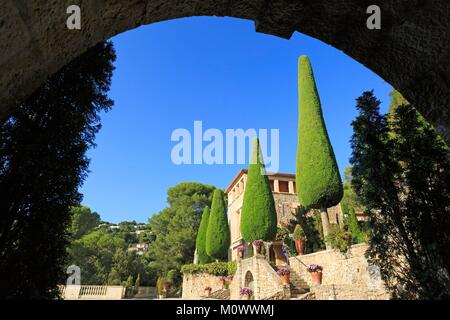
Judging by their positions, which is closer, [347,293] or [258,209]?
[347,293]

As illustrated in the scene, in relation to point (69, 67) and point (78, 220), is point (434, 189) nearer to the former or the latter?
point (69, 67)

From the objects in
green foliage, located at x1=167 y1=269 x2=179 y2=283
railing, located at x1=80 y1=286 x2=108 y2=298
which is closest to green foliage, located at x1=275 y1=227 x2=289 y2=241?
green foliage, located at x1=167 y1=269 x2=179 y2=283

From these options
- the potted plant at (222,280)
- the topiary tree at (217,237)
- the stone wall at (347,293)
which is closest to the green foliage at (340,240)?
the stone wall at (347,293)

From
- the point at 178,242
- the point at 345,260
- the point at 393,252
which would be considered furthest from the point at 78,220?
the point at 393,252

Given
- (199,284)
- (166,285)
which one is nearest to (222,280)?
(199,284)

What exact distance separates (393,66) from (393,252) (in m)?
3.88

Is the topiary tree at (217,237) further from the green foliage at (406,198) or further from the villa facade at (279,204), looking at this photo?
the green foliage at (406,198)

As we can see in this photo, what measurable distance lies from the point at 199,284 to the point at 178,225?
42.3 ft

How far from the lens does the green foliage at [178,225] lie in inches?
1225

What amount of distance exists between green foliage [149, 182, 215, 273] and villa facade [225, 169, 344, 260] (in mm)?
5541

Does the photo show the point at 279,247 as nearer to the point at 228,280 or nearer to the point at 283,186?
the point at 228,280

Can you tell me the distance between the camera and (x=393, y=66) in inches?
73.2

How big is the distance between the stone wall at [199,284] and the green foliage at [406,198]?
1727cm

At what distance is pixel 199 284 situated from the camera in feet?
66.7
